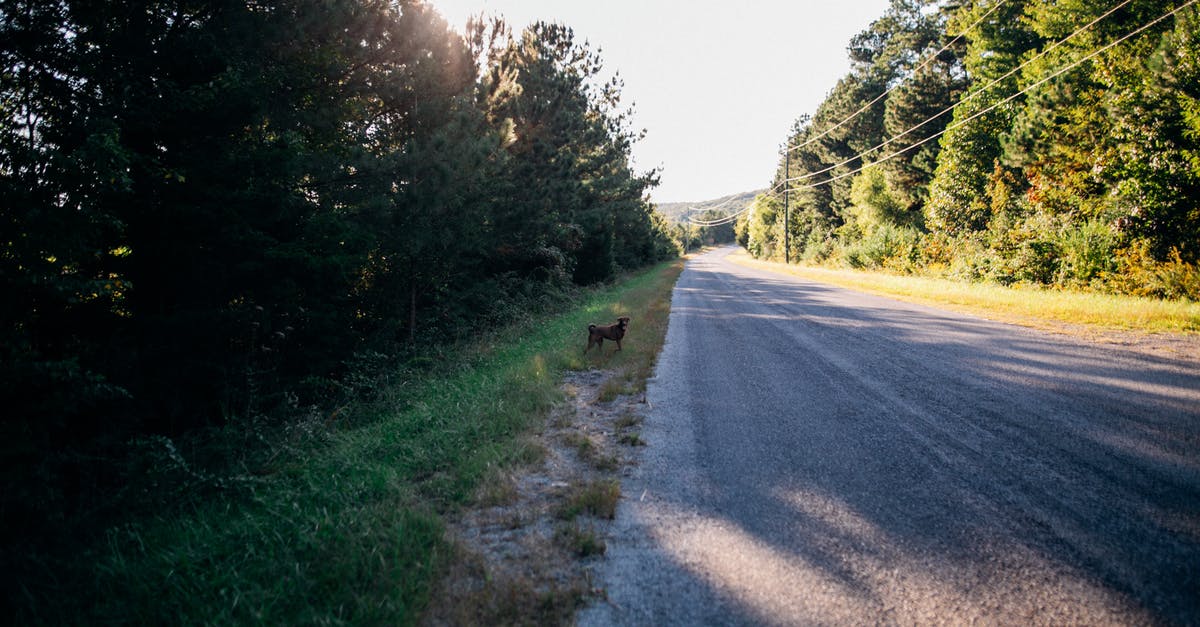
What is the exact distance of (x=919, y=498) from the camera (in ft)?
10.2

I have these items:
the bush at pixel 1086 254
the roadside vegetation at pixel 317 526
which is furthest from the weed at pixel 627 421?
the bush at pixel 1086 254

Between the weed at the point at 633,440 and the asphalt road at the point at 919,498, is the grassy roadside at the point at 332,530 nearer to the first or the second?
the weed at the point at 633,440

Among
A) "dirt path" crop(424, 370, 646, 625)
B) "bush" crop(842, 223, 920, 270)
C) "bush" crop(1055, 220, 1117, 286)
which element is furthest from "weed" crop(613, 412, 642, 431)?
"bush" crop(842, 223, 920, 270)

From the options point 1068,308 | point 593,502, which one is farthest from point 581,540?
point 1068,308

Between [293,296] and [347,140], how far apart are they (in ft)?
12.3

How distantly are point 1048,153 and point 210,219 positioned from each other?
2558 centimetres

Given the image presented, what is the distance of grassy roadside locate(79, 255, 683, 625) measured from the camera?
7.52 ft

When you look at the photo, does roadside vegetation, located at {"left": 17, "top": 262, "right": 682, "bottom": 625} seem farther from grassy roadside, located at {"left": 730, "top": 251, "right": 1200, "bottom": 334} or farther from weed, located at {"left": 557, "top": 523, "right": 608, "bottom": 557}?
grassy roadside, located at {"left": 730, "top": 251, "right": 1200, "bottom": 334}

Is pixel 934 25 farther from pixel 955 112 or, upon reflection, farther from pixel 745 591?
pixel 745 591

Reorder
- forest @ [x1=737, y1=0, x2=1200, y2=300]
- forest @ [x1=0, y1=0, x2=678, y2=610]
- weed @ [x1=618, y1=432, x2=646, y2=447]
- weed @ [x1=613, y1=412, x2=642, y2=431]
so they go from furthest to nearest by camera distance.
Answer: forest @ [x1=737, y1=0, x2=1200, y2=300]
weed @ [x1=613, y1=412, x2=642, y2=431]
weed @ [x1=618, y1=432, x2=646, y2=447]
forest @ [x1=0, y1=0, x2=678, y2=610]

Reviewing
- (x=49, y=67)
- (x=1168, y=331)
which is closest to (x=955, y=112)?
(x=1168, y=331)

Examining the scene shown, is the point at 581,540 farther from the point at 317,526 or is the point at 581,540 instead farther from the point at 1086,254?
the point at 1086,254

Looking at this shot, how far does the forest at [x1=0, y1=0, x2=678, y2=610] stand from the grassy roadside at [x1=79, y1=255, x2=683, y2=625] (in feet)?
2.21

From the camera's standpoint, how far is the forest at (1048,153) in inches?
510
